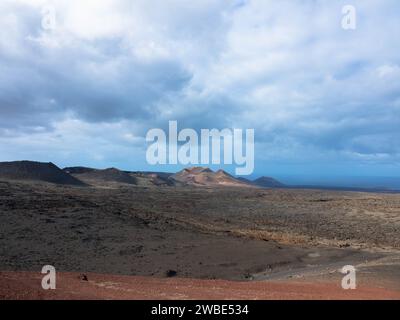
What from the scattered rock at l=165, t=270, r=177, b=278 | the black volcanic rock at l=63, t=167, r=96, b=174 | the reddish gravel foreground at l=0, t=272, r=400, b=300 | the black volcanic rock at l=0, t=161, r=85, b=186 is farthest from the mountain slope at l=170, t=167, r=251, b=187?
the reddish gravel foreground at l=0, t=272, r=400, b=300

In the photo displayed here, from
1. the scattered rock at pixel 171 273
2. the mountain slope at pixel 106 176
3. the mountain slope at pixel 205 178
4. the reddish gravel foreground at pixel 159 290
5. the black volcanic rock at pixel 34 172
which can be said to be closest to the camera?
the reddish gravel foreground at pixel 159 290

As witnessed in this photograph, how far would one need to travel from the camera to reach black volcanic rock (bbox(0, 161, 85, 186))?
56.9 m

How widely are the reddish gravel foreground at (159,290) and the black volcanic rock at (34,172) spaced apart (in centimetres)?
4850

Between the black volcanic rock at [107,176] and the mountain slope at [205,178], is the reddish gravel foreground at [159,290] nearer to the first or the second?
the black volcanic rock at [107,176]

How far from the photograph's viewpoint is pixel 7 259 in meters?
15.4

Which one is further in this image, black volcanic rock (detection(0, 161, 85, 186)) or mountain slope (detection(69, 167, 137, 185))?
mountain slope (detection(69, 167, 137, 185))

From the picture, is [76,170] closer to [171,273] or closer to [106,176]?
[106,176]

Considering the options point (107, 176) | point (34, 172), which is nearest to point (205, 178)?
point (107, 176)

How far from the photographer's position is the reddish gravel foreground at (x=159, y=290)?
8125 mm

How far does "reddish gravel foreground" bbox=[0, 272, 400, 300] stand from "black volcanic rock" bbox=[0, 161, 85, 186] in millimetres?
48498

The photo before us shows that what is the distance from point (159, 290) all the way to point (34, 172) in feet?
176

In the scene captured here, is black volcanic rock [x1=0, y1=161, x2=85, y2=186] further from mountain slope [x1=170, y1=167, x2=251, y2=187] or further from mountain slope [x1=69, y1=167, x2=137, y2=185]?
mountain slope [x1=170, y1=167, x2=251, y2=187]

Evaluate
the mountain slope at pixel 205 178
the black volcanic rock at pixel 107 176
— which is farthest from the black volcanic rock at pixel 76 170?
the mountain slope at pixel 205 178
